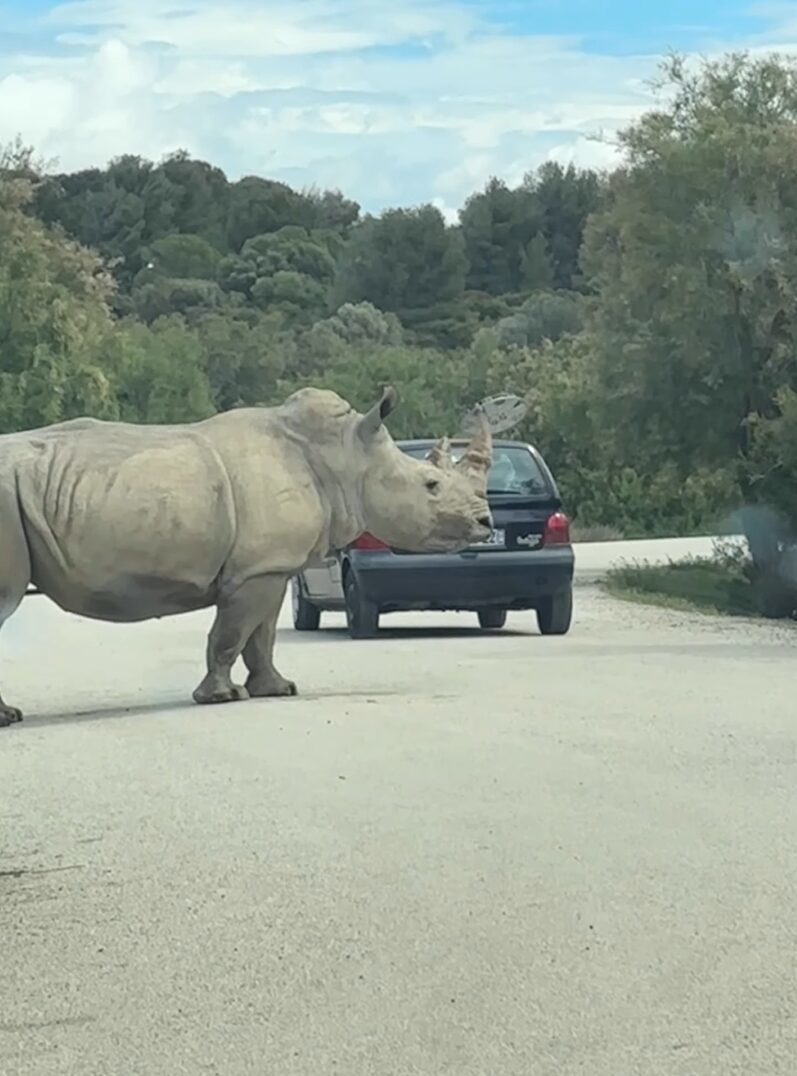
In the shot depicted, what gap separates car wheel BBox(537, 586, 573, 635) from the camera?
19859 millimetres

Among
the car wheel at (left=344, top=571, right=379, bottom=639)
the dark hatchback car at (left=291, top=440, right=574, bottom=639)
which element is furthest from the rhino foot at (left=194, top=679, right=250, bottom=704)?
the car wheel at (left=344, top=571, right=379, bottom=639)

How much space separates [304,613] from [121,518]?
9.00 m

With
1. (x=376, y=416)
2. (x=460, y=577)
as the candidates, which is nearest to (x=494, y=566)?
(x=460, y=577)

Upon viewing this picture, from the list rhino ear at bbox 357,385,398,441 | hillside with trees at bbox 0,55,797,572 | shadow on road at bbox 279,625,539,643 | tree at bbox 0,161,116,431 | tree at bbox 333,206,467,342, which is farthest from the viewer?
tree at bbox 333,206,467,342

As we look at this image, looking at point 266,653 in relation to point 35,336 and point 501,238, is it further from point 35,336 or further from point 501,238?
point 501,238

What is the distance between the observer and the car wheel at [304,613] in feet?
72.1

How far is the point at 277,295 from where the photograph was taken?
84125mm

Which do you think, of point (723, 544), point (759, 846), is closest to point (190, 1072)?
point (759, 846)

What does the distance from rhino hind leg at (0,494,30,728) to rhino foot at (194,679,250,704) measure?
49.3 inches

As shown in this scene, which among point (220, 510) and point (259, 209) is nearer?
point (220, 510)

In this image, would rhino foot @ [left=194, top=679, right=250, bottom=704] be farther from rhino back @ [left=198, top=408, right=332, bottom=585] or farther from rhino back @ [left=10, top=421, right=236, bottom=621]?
rhino back @ [left=198, top=408, right=332, bottom=585]

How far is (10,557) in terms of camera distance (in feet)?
43.5

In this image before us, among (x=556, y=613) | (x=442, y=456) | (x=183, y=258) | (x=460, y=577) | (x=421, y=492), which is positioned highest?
(x=442, y=456)

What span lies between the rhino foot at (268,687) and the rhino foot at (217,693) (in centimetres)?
20
